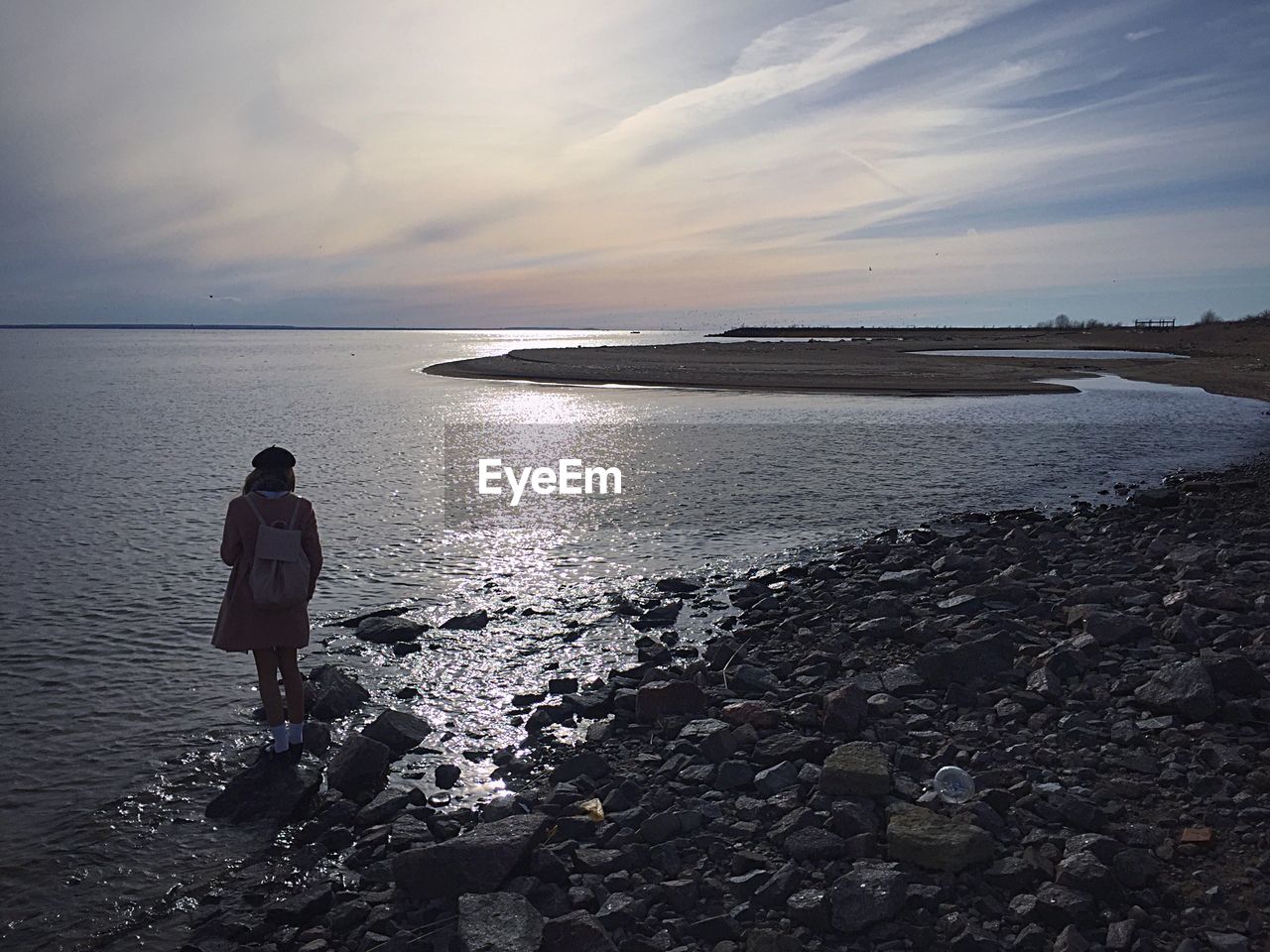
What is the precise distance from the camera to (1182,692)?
306 inches

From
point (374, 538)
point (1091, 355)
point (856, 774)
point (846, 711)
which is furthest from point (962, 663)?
point (1091, 355)

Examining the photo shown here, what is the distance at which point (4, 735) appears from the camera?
29.2 ft

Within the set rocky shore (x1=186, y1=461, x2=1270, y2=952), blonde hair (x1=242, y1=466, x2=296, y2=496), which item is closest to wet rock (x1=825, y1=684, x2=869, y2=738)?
rocky shore (x1=186, y1=461, x2=1270, y2=952)

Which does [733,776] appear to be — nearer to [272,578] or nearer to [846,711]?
[846,711]

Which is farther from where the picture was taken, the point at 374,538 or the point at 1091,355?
the point at 1091,355

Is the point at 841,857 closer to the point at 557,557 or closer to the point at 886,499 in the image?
the point at 557,557

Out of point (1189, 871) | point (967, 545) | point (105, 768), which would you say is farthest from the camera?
point (967, 545)

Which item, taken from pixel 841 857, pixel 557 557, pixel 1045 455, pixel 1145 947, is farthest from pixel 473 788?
pixel 1045 455

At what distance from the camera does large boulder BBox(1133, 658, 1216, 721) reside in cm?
759

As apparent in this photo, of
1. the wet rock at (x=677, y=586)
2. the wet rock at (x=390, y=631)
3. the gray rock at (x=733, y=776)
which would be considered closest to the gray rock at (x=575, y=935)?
the gray rock at (x=733, y=776)

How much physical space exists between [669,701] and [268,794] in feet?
12.1

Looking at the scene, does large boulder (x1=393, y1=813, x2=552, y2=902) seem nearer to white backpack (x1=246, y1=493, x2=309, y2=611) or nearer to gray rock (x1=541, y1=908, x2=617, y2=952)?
gray rock (x1=541, y1=908, x2=617, y2=952)

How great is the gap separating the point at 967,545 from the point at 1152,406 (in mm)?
34142

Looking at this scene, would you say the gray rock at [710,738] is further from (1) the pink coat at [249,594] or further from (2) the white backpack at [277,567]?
(2) the white backpack at [277,567]
